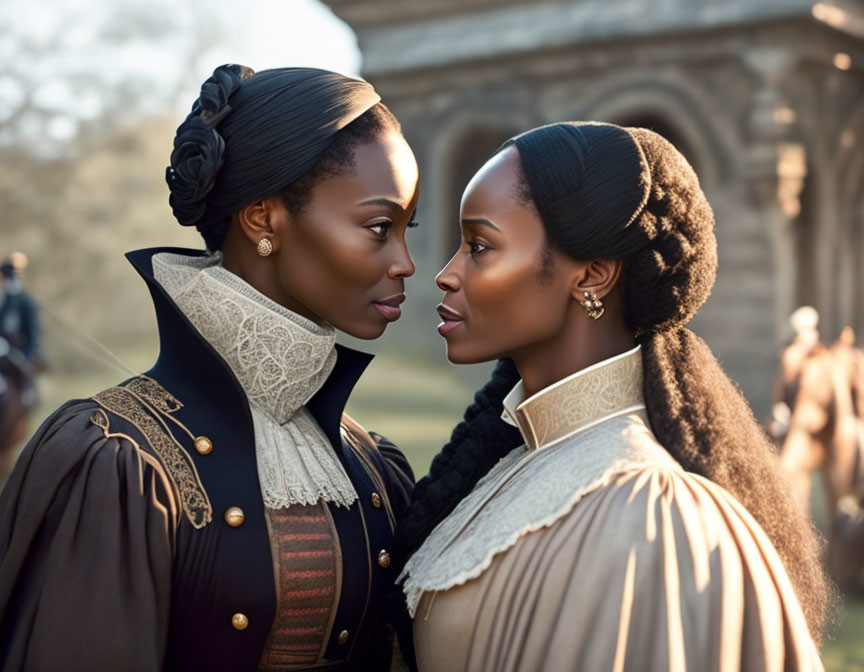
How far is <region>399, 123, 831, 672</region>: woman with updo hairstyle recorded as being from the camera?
190 cm

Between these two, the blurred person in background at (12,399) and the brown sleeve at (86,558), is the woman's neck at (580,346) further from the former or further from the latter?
the blurred person in background at (12,399)

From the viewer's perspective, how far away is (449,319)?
232 centimetres

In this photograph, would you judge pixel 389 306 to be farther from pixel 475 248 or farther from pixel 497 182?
pixel 497 182

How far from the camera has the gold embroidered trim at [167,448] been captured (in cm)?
215

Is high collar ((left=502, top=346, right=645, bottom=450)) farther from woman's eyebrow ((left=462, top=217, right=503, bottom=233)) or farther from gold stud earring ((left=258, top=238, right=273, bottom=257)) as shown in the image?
gold stud earring ((left=258, top=238, right=273, bottom=257))

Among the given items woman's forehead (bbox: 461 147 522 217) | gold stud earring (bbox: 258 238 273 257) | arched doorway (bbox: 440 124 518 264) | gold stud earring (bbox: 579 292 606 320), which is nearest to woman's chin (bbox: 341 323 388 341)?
gold stud earring (bbox: 258 238 273 257)

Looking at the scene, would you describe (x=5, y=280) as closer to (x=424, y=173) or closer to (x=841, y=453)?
(x=424, y=173)

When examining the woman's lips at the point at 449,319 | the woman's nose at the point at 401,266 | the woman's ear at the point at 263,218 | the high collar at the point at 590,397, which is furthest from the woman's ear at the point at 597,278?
the woman's ear at the point at 263,218

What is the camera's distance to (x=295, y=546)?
223cm

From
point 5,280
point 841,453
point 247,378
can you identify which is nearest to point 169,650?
point 247,378

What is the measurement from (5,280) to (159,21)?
18.6 m

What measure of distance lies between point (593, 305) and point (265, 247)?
2.31 feet

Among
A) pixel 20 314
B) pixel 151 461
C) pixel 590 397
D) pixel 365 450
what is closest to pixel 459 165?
pixel 20 314

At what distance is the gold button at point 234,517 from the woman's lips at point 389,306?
0.54m
